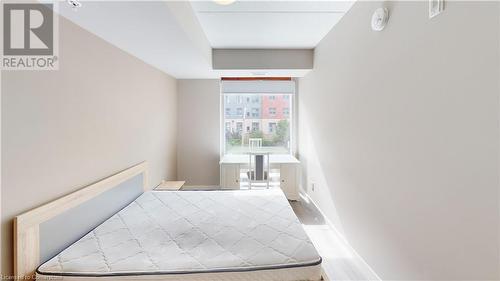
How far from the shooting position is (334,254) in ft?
8.32

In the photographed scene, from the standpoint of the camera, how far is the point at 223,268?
4.55 ft

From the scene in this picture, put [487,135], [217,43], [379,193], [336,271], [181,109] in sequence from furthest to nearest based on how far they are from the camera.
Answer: [181,109] → [217,43] → [336,271] → [379,193] → [487,135]

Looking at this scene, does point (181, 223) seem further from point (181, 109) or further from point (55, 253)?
point (181, 109)

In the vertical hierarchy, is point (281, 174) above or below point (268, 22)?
below

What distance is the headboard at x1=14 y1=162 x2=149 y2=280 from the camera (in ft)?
4.30

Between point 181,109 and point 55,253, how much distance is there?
3.48 m

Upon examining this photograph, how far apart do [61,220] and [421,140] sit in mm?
2322

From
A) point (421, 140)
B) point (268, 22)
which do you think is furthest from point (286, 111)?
point (421, 140)

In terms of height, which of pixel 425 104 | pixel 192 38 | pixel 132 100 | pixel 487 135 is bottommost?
pixel 487 135

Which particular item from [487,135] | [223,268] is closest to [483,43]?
[487,135]

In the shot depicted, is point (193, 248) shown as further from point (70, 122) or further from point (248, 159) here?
point (248, 159)

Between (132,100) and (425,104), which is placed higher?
(132,100)

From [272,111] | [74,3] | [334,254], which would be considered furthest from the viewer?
[272,111]

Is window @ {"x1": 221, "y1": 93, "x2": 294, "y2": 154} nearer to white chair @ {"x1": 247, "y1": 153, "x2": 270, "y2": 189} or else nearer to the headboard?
white chair @ {"x1": 247, "y1": 153, "x2": 270, "y2": 189}
